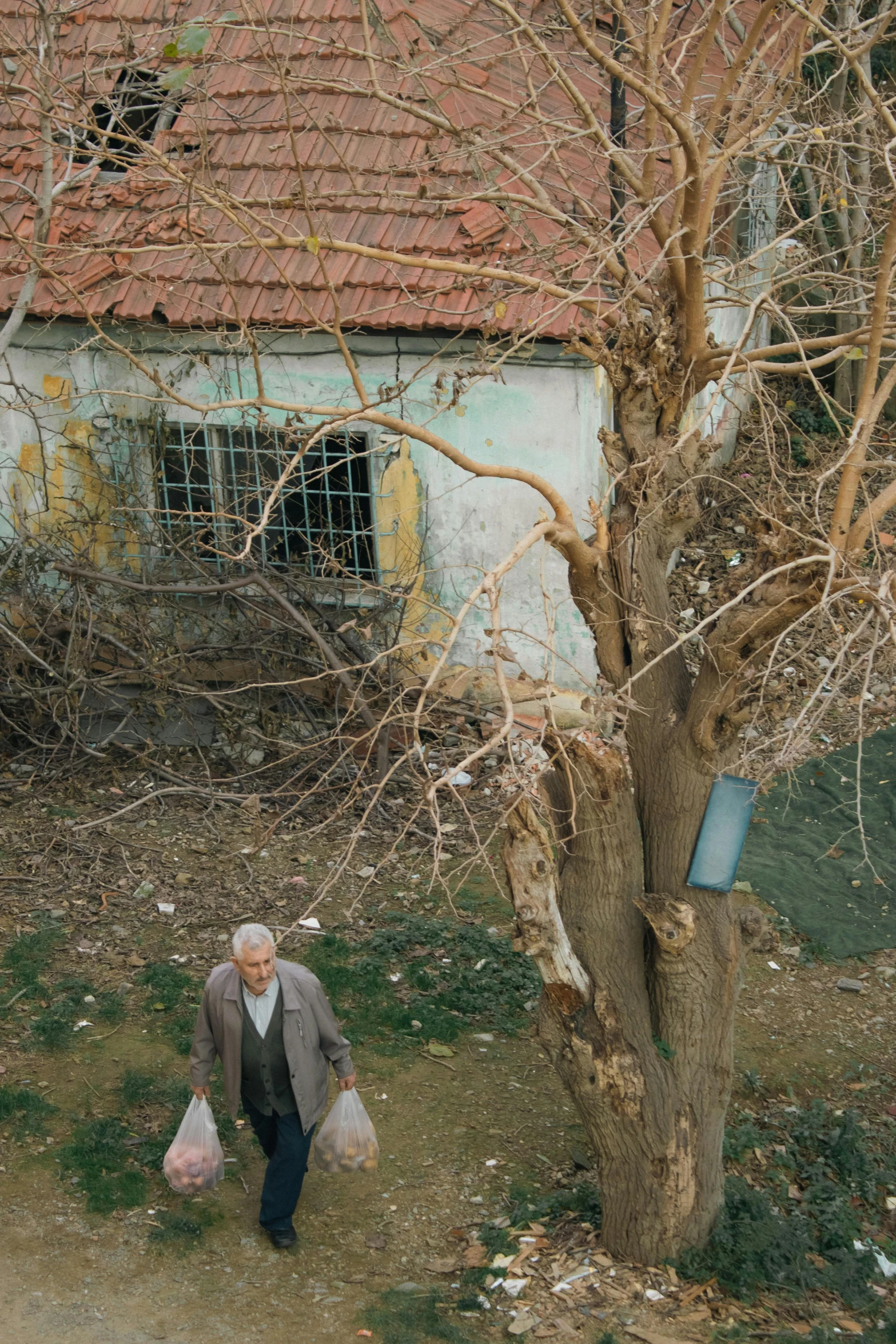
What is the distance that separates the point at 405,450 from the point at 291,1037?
535cm

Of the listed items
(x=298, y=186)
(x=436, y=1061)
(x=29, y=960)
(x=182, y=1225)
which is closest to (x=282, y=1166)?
(x=182, y=1225)

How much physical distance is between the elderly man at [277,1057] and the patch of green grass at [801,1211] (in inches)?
62.8

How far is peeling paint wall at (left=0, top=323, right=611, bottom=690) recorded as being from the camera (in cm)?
→ 877

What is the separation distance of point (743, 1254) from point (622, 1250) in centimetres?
48

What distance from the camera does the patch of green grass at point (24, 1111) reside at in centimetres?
561

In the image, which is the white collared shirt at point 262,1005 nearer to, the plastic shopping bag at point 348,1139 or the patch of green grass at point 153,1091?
the plastic shopping bag at point 348,1139

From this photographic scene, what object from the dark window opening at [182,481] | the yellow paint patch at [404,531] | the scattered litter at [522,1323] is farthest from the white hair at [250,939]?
the dark window opening at [182,481]

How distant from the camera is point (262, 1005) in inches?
191

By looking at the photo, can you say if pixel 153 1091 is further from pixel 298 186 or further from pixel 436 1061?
pixel 298 186

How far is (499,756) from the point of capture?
9.51 meters

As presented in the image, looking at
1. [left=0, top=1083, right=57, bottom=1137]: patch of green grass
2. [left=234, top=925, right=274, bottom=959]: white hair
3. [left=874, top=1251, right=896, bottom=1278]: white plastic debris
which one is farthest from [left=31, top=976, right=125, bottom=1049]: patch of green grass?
[left=874, top=1251, right=896, bottom=1278]: white plastic debris

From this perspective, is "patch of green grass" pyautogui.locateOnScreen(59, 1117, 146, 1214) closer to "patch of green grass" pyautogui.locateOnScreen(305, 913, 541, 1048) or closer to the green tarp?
"patch of green grass" pyautogui.locateOnScreen(305, 913, 541, 1048)

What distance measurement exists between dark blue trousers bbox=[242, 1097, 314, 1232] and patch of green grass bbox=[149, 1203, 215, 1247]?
279mm

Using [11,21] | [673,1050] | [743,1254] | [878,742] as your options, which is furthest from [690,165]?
[11,21]
